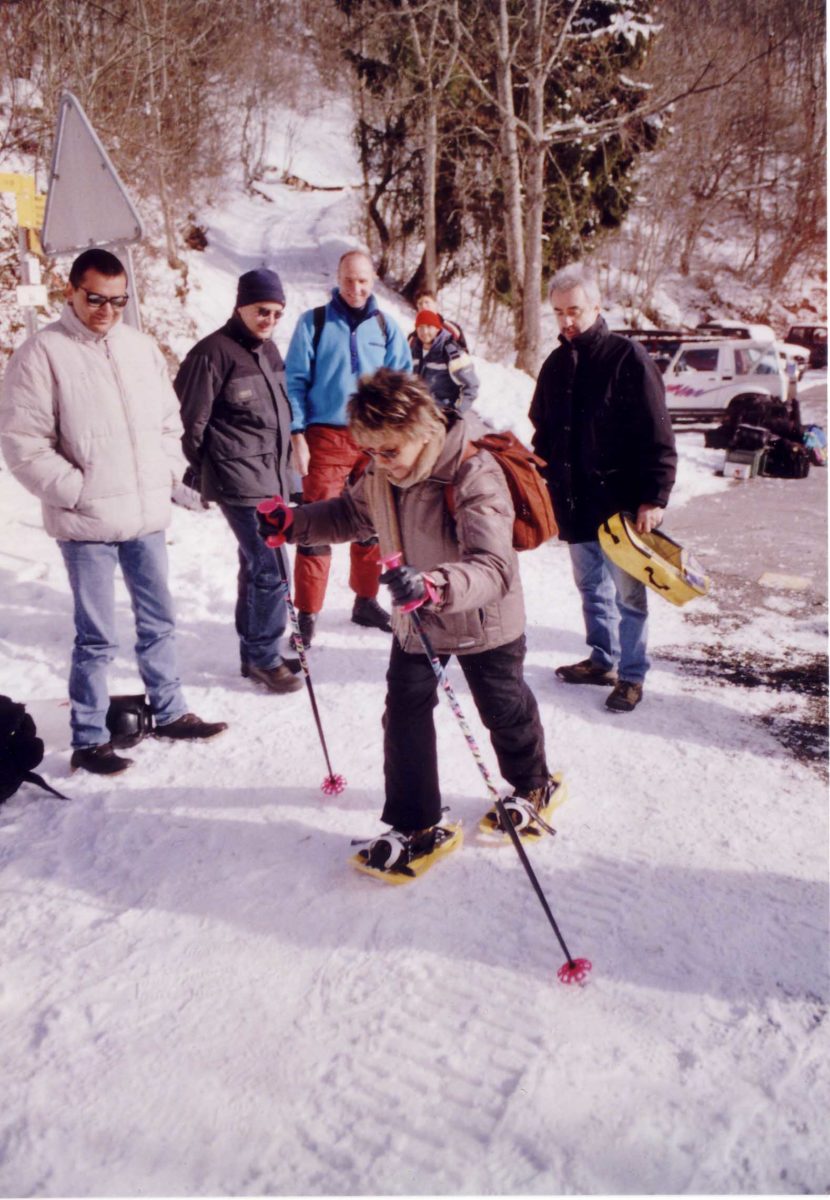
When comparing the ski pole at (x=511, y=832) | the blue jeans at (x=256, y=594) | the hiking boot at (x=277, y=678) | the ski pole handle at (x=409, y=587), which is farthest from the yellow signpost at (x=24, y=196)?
the ski pole handle at (x=409, y=587)

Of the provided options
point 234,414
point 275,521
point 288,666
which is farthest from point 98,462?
point 288,666

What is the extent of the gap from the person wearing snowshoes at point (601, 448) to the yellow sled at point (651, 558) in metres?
0.09

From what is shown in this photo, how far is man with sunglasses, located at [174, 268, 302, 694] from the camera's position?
393 centimetres

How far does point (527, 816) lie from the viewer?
10.0ft

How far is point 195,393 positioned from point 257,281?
592 millimetres

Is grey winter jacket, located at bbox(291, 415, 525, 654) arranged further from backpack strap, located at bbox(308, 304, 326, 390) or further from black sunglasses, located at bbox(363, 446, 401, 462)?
backpack strap, located at bbox(308, 304, 326, 390)

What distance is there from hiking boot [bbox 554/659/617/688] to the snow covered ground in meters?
0.18

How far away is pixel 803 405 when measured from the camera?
17922mm

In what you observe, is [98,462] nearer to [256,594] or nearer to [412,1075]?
[256,594]

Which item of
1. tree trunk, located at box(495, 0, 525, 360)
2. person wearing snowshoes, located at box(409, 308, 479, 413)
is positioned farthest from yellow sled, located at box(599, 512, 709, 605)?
tree trunk, located at box(495, 0, 525, 360)

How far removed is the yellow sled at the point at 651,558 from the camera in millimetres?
3834

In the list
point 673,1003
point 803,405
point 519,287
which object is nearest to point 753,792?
point 673,1003

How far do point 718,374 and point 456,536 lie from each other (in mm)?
13760

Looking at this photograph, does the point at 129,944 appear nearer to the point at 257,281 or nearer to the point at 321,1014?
the point at 321,1014
